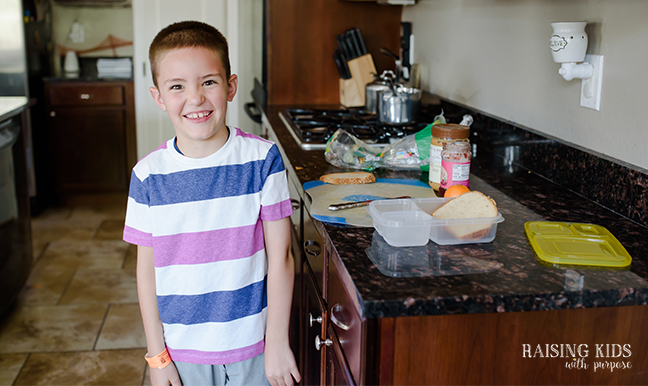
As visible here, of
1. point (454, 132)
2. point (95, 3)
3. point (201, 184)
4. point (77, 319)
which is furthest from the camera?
point (95, 3)

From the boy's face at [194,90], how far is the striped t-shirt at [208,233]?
0.21ft

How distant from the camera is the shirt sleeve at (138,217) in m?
1.07

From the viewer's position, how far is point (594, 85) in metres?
1.31

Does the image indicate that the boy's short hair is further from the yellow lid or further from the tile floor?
the tile floor

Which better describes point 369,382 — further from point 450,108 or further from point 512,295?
point 450,108

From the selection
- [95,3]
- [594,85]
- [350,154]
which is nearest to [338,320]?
[350,154]

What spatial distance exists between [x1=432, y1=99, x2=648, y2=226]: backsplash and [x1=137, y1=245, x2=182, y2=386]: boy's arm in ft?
3.15

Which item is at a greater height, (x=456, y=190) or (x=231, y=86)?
(x=231, y=86)

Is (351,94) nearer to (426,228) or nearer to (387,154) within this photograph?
(387,154)

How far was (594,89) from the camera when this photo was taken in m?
1.31

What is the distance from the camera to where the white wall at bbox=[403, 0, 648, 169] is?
119 cm

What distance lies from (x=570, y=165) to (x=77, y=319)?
2217 millimetres

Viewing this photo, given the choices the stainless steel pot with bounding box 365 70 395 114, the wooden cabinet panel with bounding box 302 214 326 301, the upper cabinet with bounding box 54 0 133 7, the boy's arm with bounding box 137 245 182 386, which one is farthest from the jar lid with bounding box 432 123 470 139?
the upper cabinet with bounding box 54 0 133 7

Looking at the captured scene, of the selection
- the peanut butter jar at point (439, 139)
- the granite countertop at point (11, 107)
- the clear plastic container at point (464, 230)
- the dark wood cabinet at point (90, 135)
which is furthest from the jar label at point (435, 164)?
the dark wood cabinet at point (90, 135)
